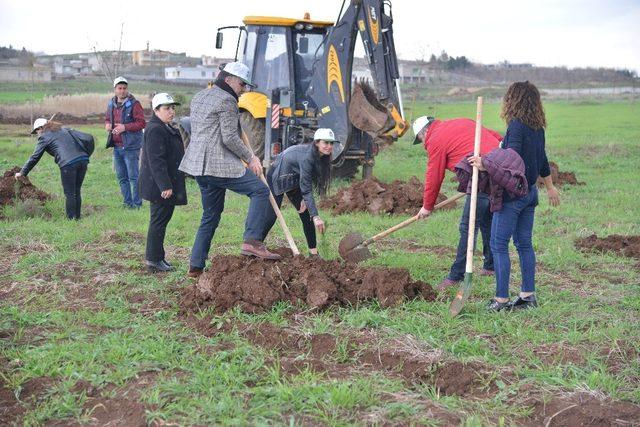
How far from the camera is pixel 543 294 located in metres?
6.55

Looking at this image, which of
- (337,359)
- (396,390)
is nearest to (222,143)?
(337,359)

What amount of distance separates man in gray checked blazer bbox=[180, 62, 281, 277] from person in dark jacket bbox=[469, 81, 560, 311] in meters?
2.08

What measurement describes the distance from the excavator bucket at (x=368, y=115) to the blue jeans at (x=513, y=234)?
6.11 metres

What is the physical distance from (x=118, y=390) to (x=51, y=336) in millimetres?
1209

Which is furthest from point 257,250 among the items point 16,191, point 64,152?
point 16,191

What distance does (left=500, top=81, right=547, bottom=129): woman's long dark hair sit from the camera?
19.1ft

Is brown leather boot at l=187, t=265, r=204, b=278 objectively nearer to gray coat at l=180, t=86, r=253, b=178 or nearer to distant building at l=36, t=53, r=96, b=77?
gray coat at l=180, t=86, r=253, b=178

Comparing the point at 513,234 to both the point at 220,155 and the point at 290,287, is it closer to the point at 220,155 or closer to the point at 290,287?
the point at 290,287

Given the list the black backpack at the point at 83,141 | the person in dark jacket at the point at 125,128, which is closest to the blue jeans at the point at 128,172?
the person in dark jacket at the point at 125,128

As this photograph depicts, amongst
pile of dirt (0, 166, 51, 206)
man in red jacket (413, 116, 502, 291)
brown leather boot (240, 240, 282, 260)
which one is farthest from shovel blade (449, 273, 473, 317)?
pile of dirt (0, 166, 51, 206)

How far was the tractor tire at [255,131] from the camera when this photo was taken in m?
13.1

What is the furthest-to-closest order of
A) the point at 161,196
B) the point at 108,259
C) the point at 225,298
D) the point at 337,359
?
1. the point at 108,259
2. the point at 161,196
3. the point at 225,298
4. the point at 337,359

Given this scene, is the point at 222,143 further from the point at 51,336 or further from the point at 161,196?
the point at 51,336

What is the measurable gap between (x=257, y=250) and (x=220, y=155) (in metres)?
0.97
